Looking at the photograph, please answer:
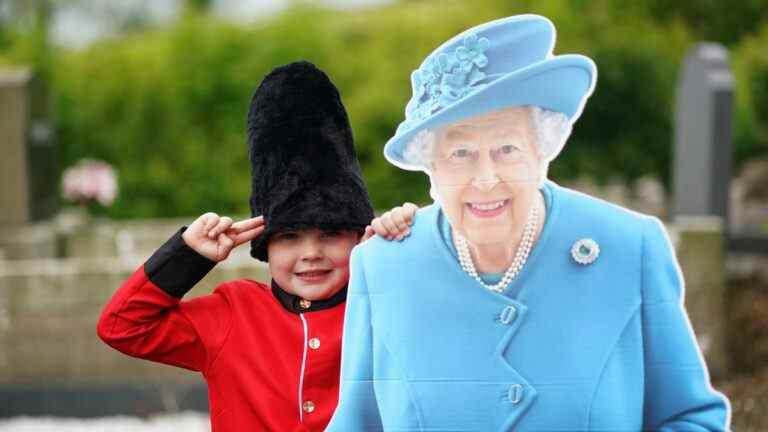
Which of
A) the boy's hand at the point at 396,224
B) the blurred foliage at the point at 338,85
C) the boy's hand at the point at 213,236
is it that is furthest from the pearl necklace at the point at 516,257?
the blurred foliage at the point at 338,85

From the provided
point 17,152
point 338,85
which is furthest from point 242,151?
point 17,152

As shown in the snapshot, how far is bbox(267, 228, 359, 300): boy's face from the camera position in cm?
261

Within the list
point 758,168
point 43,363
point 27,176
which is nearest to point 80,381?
point 43,363

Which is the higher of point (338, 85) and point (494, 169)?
point (338, 85)

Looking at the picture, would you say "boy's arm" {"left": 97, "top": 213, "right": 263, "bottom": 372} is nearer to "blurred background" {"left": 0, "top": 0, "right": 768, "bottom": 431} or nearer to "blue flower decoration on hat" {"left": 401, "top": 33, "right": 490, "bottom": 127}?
"blue flower decoration on hat" {"left": 401, "top": 33, "right": 490, "bottom": 127}

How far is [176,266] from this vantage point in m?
2.56

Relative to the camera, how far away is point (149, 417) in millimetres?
6262

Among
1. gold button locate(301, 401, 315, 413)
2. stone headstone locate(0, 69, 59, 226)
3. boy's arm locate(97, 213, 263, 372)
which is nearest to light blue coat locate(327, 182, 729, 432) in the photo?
gold button locate(301, 401, 315, 413)

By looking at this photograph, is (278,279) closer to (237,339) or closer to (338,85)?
(237,339)

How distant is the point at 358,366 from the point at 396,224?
0.28m

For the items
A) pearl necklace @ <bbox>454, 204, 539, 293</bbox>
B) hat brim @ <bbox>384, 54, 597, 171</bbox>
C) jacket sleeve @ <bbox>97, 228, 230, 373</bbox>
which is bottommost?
jacket sleeve @ <bbox>97, 228, 230, 373</bbox>

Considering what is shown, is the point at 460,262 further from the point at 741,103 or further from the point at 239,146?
the point at 741,103

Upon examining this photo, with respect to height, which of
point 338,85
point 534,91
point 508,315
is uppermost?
point 338,85

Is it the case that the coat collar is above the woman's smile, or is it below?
below
